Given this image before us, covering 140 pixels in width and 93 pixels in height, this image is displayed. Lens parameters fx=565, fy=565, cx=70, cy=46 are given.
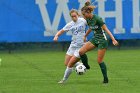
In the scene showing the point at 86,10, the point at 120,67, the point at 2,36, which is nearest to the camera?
the point at 86,10

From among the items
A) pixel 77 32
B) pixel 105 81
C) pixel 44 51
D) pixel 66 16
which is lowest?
pixel 44 51

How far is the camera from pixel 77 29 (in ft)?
53.7

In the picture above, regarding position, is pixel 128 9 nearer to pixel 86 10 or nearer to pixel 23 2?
pixel 23 2

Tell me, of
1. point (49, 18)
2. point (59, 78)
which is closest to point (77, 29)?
point (59, 78)

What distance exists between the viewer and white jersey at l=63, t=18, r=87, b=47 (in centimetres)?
1625

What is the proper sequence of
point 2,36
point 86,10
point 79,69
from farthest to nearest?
point 2,36
point 79,69
point 86,10

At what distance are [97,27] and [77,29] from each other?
1.33 meters

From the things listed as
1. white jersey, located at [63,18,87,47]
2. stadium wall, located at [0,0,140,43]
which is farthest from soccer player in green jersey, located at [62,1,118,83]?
stadium wall, located at [0,0,140,43]

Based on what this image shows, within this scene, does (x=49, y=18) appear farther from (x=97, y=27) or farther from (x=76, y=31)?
(x=97, y=27)

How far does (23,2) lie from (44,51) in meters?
3.20

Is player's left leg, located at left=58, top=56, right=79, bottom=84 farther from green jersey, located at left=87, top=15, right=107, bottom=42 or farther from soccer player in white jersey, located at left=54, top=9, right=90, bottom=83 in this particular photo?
green jersey, located at left=87, top=15, right=107, bottom=42

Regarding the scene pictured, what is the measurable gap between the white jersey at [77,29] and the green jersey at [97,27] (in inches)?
39.2

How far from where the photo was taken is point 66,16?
31969mm

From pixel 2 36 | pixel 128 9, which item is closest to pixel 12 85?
pixel 2 36
